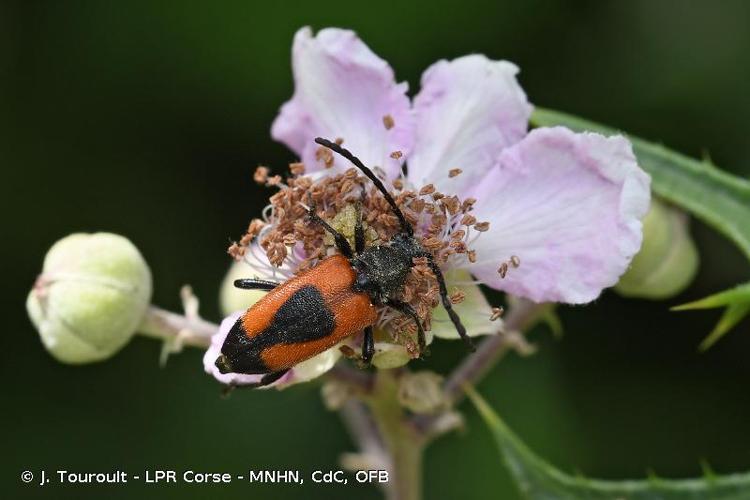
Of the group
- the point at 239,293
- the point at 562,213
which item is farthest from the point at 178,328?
the point at 562,213

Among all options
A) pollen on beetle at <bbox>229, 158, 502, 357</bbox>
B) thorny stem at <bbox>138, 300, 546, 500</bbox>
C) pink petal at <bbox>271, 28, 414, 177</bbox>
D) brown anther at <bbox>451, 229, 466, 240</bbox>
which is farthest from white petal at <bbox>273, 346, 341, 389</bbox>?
pink petal at <bbox>271, 28, 414, 177</bbox>

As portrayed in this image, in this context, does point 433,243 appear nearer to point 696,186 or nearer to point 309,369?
point 309,369

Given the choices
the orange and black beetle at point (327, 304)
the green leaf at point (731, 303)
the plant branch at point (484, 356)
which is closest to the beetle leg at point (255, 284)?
the orange and black beetle at point (327, 304)

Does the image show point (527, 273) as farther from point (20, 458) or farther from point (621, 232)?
point (20, 458)

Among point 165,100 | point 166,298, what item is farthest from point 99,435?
point 165,100

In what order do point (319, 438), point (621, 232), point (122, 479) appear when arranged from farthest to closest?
point (319, 438) → point (122, 479) → point (621, 232)

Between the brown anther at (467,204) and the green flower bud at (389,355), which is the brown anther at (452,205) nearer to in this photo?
the brown anther at (467,204)

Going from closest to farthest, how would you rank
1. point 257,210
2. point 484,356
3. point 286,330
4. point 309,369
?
point 286,330 < point 309,369 < point 484,356 < point 257,210
